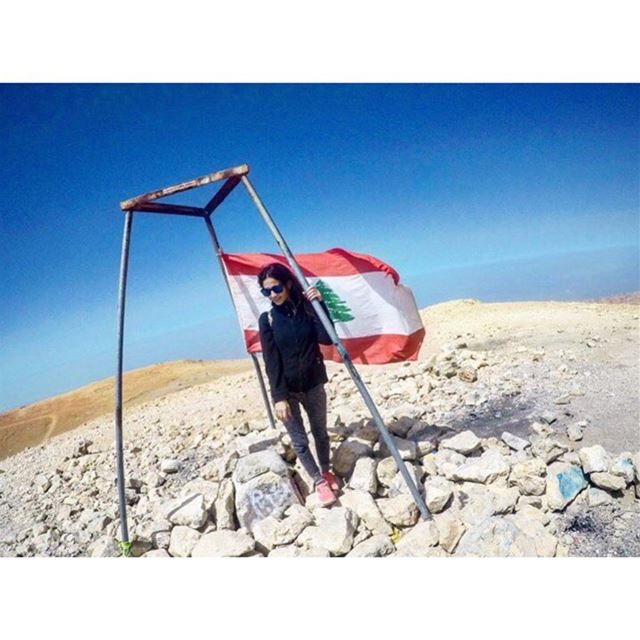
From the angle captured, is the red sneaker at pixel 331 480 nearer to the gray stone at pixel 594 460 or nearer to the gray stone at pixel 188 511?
the gray stone at pixel 188 511

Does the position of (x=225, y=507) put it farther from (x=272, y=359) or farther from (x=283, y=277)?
(x=283, y=277)

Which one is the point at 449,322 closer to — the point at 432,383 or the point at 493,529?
the point at 432,383

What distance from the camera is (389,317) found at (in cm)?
381

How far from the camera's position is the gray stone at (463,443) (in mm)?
3842

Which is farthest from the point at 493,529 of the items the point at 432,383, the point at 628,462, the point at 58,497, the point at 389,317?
the point at 58,497

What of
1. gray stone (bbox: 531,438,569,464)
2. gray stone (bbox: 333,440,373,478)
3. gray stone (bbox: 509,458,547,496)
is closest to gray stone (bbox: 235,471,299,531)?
gray stone (bbox: 333,440,373,478)

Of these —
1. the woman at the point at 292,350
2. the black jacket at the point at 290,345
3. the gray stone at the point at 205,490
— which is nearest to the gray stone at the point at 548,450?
the woman at the point at 292,350

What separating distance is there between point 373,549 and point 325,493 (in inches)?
26.3

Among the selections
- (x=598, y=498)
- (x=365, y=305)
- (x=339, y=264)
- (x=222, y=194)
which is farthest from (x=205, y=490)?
(x=598, y=498)

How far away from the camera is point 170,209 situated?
3.85 m

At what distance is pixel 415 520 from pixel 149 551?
222 centimetres

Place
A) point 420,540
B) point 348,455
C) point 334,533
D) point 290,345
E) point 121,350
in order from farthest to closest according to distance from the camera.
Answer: point 348,455
point 121,350
point 290,345
point 334,533
point 420,540

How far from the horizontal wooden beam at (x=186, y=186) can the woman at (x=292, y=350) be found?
783mm

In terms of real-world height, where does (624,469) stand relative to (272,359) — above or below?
below
